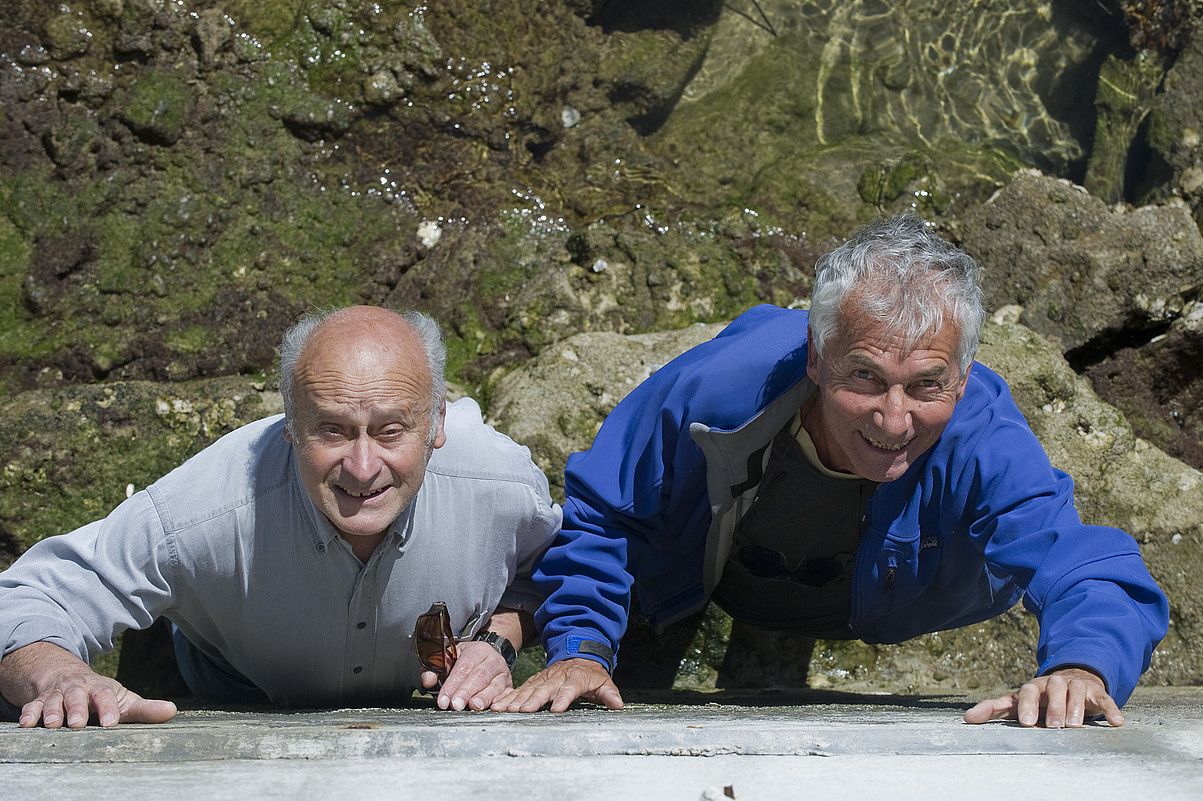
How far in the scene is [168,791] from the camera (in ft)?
5.87

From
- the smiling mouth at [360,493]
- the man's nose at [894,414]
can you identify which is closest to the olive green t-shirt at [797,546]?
the man's nose at [894,414]

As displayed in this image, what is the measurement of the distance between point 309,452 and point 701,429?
94cm

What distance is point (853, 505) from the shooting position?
309cm

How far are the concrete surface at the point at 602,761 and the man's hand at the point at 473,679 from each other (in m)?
0.49

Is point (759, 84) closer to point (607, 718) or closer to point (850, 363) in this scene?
point (850, 363)

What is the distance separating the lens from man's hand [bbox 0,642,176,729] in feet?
7.46

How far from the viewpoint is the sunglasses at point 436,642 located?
2.90 m

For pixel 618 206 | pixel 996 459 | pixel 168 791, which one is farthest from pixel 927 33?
pixel 168 791

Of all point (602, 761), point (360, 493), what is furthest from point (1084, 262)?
point (602, 761)

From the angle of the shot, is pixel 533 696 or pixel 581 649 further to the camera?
pixel 581 649

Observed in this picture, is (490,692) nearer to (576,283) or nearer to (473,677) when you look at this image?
(473,677)

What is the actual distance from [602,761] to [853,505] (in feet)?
4.51

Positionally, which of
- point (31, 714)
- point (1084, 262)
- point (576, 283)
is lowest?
point (31, 714)

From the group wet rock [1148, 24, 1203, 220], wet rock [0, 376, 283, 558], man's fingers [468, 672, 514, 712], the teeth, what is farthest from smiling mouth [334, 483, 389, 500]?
wet rock [1148, 24, 1203, 220]
